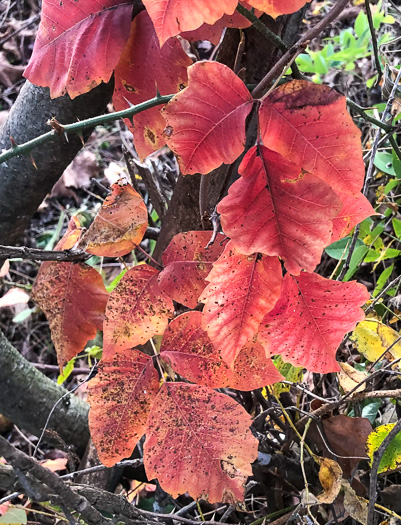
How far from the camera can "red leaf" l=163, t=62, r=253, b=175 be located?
0.43m

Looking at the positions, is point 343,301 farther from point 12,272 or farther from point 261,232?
point 12,272

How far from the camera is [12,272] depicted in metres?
2.04

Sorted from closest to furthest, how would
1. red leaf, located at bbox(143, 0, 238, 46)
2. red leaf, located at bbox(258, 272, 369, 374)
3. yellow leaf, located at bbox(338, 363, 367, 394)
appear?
red leaf, located at bbox(143, 0, 238, 46), red leaf, located at bbox(258, 272, 369, 374), yellow leaf, located at bbox(338, 363, 367, 394)

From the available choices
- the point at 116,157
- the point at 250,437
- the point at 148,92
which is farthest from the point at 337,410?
the point at 116,157

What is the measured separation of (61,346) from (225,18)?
1.68 feet

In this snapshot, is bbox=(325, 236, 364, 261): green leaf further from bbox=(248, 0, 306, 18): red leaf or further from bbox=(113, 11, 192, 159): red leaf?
bbox=(248, 0, 306, 18): red leaf

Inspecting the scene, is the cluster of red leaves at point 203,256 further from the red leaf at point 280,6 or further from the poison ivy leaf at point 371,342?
the poison ivy leaf at point 371,342

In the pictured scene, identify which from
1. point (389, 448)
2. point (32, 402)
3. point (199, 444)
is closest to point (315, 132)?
point (199, 444)

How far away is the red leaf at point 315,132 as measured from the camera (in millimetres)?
418

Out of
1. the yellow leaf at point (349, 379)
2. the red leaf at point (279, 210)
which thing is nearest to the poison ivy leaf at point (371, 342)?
the yellow leaf at point (349, 379)

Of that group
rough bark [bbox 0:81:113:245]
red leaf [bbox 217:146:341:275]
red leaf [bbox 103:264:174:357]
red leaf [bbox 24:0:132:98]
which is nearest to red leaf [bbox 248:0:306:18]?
red leaf [bbox 217:146:341:275]

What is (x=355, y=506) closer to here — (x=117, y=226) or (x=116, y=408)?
(x=116, y=408)

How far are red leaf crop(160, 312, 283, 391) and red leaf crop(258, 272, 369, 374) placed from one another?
0.29 ft

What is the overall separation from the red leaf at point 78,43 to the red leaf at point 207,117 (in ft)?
0.68
